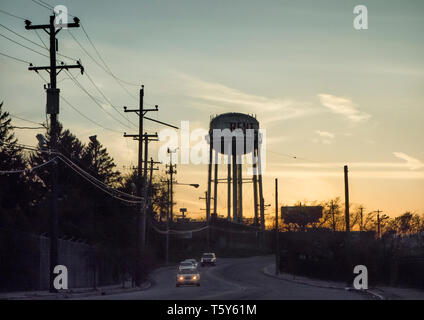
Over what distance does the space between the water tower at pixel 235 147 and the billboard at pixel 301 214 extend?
29721 mm

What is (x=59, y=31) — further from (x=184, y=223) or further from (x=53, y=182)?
(x=184, y=223)

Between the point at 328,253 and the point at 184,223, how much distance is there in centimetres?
7204

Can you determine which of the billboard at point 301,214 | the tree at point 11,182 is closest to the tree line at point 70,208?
the tree at point 11,182

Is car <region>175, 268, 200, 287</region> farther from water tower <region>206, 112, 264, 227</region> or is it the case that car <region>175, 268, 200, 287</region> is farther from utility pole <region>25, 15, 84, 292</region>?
water tower <region>206, 112, 264, 227</region>

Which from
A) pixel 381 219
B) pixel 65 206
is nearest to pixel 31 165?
pixel 65 206

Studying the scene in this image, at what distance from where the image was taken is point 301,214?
146 meters

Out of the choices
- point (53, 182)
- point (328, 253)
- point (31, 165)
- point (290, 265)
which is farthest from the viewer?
point (31, 165)

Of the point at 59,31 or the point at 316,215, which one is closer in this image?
the point at 59,31

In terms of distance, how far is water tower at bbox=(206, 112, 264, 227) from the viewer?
104 metres

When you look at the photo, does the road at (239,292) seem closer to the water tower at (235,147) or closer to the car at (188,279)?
the car at (188,279)

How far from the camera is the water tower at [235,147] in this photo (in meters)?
104

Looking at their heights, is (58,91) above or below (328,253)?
above
